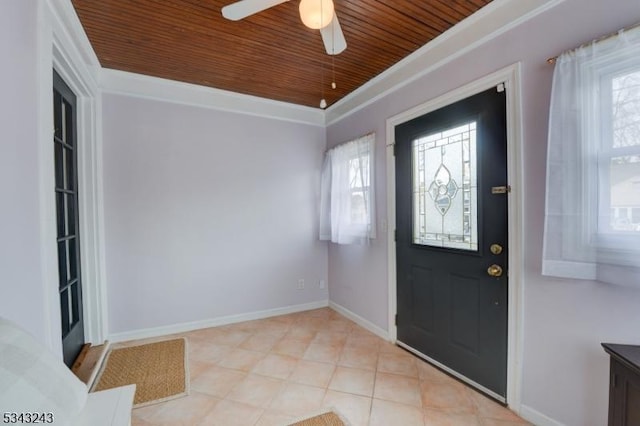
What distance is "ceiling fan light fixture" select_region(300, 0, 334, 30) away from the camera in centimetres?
137

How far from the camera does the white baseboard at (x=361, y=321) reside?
113 inches

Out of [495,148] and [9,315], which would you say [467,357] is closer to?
[495,148]

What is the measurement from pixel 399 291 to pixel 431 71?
1.92 meters

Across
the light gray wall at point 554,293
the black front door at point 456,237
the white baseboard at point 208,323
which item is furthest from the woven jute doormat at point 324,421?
the white baseboard at point 208,323

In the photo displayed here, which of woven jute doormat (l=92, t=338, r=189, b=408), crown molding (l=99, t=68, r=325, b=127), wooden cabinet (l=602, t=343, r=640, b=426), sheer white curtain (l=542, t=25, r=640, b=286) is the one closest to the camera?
wooden cabinet (l=602, t=343, r=640, b=426)

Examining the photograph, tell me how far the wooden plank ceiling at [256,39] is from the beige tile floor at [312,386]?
2.59 meters

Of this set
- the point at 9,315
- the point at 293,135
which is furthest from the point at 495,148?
the point at 9,315

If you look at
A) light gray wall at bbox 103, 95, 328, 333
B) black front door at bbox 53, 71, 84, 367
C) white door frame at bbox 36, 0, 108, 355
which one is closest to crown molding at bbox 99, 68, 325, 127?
light gray wall at bbox 103, 95, 328, 333

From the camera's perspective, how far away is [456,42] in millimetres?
2061

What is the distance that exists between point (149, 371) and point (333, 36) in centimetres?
274

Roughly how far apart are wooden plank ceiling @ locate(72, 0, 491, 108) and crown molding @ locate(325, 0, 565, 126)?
2.2 inches

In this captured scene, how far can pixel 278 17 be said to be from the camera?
1.96m

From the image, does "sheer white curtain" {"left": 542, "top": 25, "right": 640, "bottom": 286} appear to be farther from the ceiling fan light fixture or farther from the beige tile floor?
the ceiling fan light fixture

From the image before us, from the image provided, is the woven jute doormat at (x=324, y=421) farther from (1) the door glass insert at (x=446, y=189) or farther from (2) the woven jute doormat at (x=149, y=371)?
(1) the door glass insert at (x=446, y=189)
